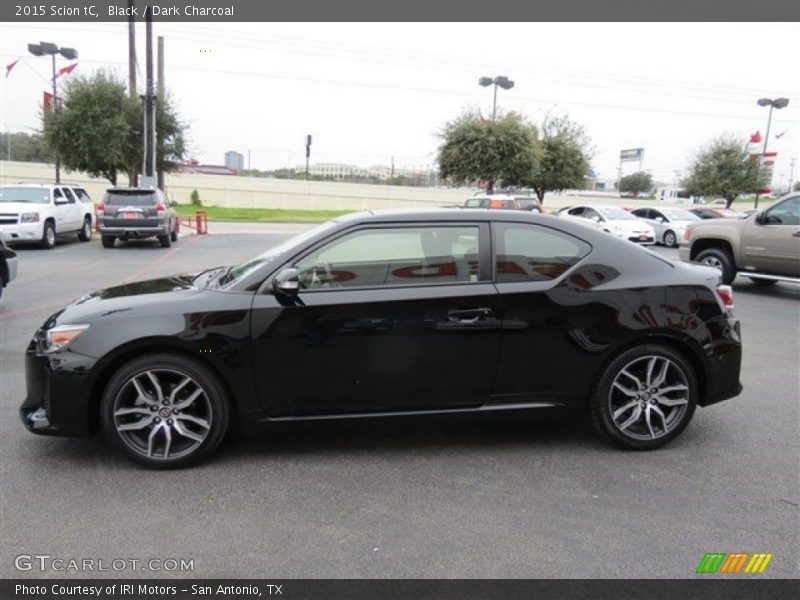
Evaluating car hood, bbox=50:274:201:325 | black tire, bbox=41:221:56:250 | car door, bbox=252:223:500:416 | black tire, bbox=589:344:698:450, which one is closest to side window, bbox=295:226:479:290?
car door, bbox=252:223:500:416

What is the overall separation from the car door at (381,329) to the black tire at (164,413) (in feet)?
1.03

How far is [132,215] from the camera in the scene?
17516 mm

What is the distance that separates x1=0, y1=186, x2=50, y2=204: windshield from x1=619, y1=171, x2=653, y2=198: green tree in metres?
106

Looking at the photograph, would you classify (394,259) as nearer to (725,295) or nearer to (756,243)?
(725,295)

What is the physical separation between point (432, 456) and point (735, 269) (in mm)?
9449

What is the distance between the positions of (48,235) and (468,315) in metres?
15.8

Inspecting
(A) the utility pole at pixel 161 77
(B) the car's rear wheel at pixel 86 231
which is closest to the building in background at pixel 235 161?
(A) the utility pole at pixel 161 77

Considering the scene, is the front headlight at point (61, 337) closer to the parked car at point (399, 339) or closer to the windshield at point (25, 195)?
the parked car at point (399, 339)

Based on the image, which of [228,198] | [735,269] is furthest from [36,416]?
[228,198]

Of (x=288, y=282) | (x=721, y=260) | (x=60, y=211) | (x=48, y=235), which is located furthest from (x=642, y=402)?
(x=60, y=211)

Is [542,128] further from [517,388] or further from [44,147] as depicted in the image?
[517,388]

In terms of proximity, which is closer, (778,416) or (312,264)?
(312,264)
